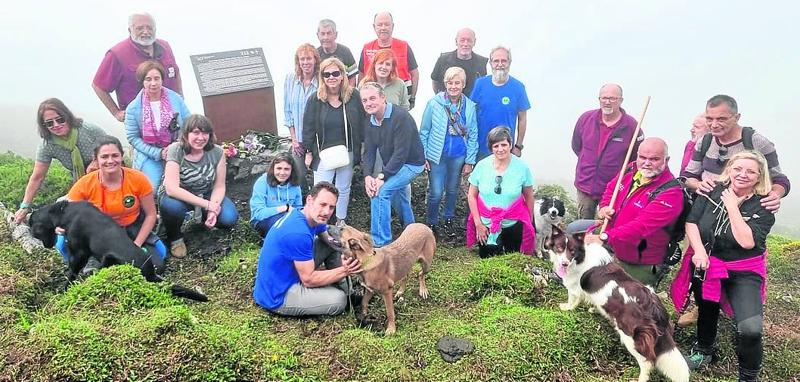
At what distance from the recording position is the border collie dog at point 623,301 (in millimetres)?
3744

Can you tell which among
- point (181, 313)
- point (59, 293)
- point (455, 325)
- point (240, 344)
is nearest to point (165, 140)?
point (59, 293)

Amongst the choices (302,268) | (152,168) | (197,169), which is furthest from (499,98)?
(152,168)

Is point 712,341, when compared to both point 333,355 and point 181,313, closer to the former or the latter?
point 333,355

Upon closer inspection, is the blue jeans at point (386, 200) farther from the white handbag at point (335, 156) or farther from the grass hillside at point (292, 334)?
the grass hillside at point (292, 334)

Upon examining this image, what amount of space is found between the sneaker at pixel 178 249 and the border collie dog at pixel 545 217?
440 cm

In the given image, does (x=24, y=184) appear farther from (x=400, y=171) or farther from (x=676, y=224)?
(x=676, y=224)

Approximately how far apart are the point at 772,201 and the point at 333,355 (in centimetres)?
362

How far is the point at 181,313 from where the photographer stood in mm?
3875

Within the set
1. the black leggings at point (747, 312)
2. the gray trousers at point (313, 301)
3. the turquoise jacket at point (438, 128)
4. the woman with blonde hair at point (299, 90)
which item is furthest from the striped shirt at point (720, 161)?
the woman with blonde hair at point (299, 90)

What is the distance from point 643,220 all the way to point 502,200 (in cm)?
155

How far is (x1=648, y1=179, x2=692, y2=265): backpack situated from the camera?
4.49 m

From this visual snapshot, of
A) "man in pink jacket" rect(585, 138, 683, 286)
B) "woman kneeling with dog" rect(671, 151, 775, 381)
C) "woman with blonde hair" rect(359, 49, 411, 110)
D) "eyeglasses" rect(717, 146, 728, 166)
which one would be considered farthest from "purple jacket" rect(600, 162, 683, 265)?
"woman with blonde hair" rect(359, 49, 411, 110)

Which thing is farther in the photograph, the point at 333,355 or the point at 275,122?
the point at 275,122

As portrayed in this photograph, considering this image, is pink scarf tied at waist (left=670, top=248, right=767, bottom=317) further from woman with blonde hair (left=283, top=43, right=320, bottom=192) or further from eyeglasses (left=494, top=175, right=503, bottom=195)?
woman with blonde hair (left=283, top=43, right=320, bottom=192)
